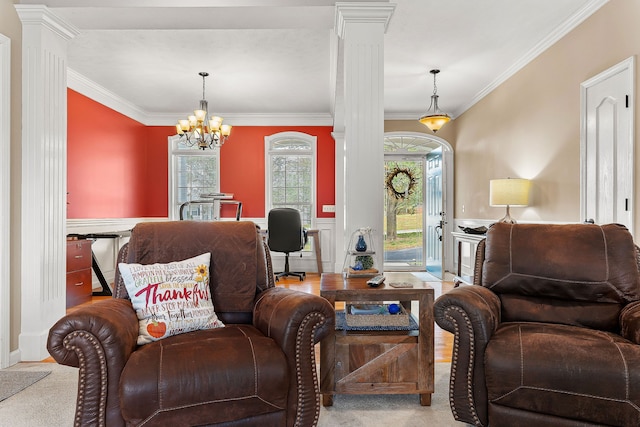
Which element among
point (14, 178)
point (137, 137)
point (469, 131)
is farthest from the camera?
point (137, 137)

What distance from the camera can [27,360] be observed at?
9.06 feet

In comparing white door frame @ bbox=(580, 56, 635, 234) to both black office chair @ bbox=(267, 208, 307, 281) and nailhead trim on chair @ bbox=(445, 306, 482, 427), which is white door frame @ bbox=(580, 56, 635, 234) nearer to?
nailhead trim on chair @ bbox=(445, 306, 482, 427)

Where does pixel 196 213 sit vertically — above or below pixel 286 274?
above

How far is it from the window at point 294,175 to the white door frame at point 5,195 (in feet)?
14.1

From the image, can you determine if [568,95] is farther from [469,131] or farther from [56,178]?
[56,178]

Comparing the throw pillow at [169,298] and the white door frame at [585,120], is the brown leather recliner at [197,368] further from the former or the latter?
the white door frame at [585,120]

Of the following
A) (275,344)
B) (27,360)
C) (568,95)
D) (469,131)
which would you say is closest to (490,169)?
(469,131)

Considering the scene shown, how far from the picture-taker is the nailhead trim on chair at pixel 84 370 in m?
1.47

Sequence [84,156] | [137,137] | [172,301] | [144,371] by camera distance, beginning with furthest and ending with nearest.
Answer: [137,137], [84,156], [172,301], [144,371]

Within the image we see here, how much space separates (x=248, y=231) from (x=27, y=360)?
197 cm

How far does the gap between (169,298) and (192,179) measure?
17.5 feet

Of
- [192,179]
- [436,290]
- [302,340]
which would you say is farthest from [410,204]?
[302,340]

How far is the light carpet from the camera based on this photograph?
1.93 meters

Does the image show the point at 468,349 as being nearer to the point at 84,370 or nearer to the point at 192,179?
the point at 84,370
